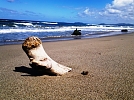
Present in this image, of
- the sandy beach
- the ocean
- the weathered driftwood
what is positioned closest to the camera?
the sandy beach

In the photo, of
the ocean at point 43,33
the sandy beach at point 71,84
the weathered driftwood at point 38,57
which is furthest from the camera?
the ocean at point 43,33

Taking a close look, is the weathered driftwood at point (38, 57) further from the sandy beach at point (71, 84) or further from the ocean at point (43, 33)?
the ocean at point (43, 33)

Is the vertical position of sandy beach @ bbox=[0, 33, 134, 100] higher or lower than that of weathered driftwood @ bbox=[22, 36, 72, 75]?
lower

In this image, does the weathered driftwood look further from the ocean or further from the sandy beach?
the ocean

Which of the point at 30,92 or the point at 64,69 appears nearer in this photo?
the point at 30,92

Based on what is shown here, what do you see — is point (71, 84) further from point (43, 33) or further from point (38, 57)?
point (43, 33)

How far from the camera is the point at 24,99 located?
3174mm

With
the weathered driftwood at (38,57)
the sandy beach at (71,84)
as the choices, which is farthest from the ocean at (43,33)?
the sandy beach at (71,84)

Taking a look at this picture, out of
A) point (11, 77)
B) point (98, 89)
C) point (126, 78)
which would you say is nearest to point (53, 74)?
point (11, 77)

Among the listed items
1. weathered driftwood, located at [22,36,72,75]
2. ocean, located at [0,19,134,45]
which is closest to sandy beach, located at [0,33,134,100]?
weathered driftwood, located at [22,36,72,75]

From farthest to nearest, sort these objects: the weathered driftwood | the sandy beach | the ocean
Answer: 1. the ocean
2. the weathered driftwood
3. the sandy beach

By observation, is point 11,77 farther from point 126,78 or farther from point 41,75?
point 126,78

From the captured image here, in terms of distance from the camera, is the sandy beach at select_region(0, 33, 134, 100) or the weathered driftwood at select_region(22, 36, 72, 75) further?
the weathered driftwood at select_region(22, 36, 72, 75)

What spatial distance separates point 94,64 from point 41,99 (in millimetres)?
2921
